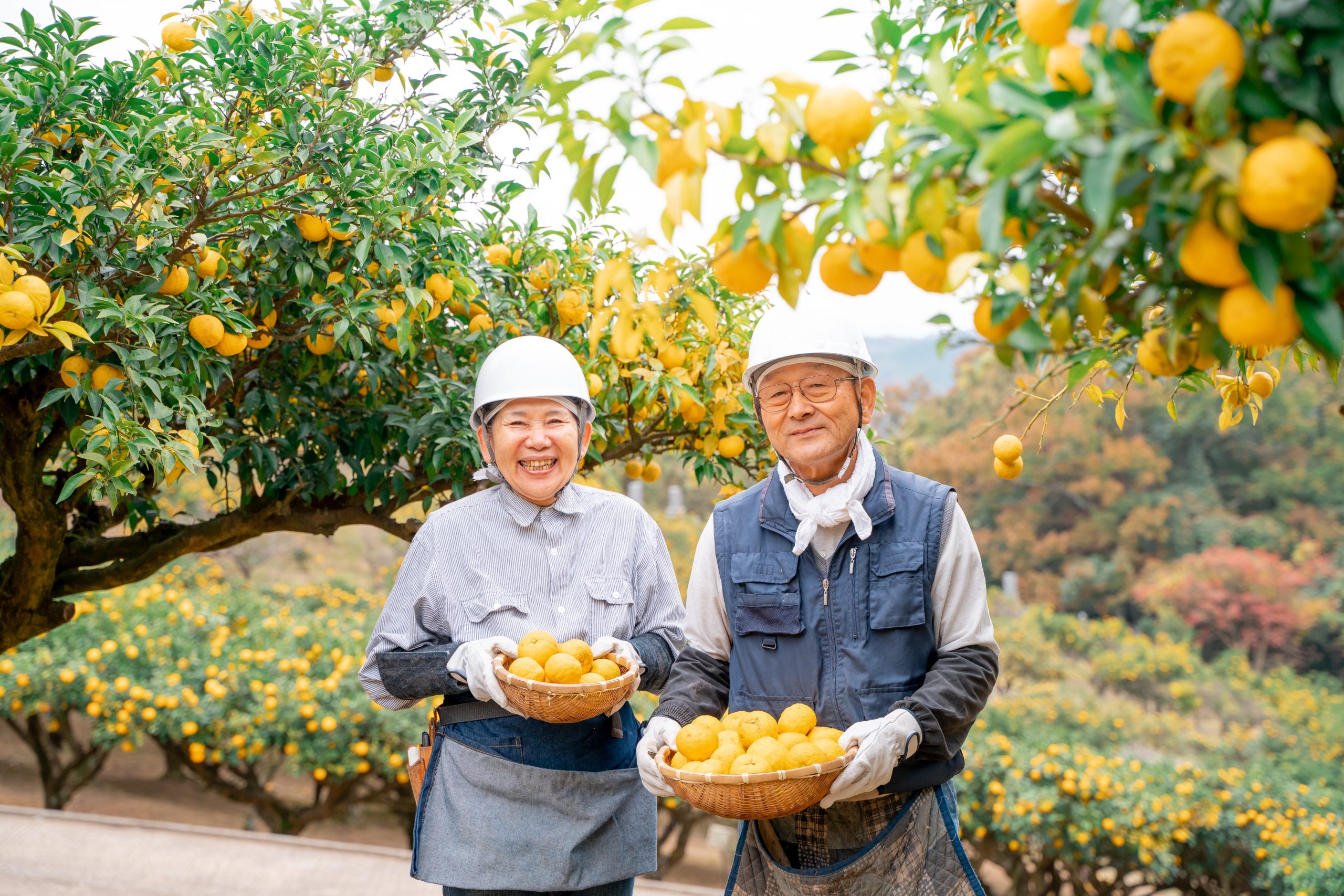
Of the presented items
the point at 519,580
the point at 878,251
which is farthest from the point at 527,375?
the point at 878,251

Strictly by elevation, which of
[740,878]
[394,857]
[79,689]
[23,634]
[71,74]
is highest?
[71,74]

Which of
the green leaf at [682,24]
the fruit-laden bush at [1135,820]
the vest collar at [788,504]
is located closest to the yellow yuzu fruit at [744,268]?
the green leaf at [682,24]

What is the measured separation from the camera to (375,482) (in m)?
2.53

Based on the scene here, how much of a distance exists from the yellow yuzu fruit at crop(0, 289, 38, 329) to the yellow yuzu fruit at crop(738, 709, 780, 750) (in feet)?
4.39

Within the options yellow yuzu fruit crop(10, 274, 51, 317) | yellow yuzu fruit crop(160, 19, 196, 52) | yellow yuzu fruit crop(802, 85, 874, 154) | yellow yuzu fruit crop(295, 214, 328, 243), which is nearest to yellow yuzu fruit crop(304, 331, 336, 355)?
yellow yuzu fruit crop(295, 214, 328, 243)

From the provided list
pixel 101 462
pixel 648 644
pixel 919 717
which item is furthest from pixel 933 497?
pixel 101 462

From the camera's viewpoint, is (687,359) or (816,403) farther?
(687,359)

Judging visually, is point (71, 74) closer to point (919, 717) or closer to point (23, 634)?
point (23, 634)

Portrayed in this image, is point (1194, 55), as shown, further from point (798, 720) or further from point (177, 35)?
point (177, 35)

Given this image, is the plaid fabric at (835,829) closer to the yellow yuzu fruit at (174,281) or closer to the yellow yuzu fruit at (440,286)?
the yellow yuzu fruit at (440,286)

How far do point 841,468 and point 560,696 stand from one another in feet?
2.14

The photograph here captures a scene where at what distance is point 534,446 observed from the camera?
6.77 ft

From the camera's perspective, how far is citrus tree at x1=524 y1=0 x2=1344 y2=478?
2.24ft

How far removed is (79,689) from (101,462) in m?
3.66
